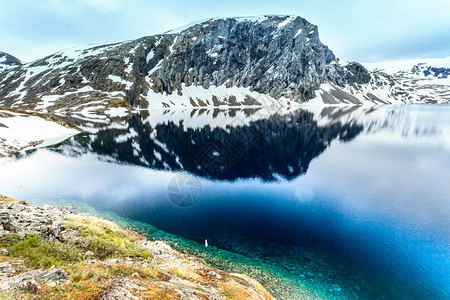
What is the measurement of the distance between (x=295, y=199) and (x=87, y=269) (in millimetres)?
23357

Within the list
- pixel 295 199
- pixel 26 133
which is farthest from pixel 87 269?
pixel 26 133

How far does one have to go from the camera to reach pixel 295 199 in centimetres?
2683

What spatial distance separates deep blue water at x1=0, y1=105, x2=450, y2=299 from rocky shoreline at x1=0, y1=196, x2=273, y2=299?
6754 mm

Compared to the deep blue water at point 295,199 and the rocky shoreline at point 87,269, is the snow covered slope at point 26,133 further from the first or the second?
the rocky shoreline at point 87,269

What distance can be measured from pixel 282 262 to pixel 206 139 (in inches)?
1868

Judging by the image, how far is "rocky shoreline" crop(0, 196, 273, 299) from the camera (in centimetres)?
682

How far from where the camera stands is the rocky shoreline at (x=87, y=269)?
6820 millimetres

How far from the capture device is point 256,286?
12.6 meters

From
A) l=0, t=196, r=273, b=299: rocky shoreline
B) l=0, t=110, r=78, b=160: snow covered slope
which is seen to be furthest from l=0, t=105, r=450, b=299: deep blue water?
l=0, t=196, r=273, b=299: rocky shoreline

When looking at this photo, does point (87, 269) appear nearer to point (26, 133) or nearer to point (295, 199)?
point (295, 199)

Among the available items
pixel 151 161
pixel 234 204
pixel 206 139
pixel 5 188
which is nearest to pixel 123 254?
pixel 234 204

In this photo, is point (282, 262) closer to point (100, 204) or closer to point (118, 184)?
point (100, 204)

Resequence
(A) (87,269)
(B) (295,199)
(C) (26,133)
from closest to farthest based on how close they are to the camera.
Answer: (A) (87,269), (B) (295,199), (C) (26,133)

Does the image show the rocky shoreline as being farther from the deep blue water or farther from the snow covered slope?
the snow covered slope
